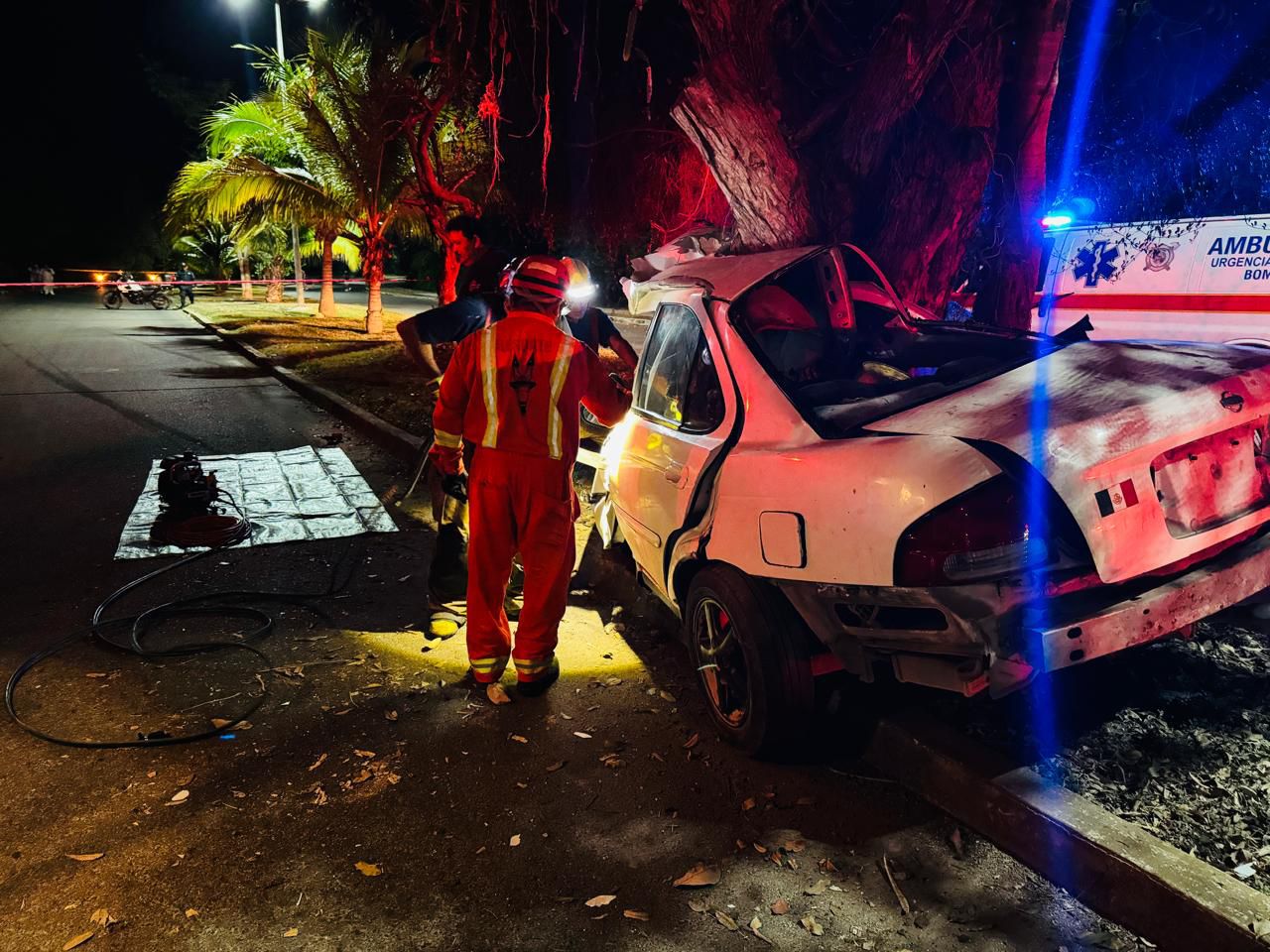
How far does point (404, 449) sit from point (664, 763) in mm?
5710

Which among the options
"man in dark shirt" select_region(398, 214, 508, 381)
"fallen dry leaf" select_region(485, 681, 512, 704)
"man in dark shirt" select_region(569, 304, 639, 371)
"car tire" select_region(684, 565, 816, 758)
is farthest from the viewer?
"man in dark shirt" select_region(569, 304, 639, 371)

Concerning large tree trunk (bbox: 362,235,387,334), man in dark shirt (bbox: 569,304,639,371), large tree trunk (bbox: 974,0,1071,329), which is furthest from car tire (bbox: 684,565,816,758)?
large tree trunk (bbox: 362,235,387,334)

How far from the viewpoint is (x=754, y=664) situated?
3092 millimetres

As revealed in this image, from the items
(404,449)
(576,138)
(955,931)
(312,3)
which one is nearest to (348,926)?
(955,931)

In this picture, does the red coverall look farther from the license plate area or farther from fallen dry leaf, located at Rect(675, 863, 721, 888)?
the license plate area

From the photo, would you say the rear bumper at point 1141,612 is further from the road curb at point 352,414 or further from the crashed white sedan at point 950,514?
the road curb at point 352,414

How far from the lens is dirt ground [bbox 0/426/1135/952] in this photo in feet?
8.19

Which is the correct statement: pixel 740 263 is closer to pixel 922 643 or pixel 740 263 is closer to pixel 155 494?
pixel 922 643

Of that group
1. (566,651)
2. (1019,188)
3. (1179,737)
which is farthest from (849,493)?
(1019,188)

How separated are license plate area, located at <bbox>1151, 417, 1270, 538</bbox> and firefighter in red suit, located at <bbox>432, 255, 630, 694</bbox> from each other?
2103mm

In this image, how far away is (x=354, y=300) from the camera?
33.0m

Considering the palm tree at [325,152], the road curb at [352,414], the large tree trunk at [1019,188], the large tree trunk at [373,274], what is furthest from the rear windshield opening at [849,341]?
the large tree trunk at [373,274]

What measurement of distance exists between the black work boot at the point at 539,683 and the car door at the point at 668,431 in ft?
2.00

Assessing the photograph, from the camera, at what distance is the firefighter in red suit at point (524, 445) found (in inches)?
143
